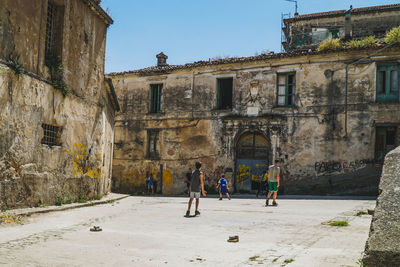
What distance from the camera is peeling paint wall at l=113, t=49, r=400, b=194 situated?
20.3m

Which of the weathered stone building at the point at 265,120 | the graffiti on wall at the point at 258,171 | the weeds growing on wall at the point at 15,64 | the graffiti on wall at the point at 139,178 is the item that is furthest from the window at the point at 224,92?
the weeds growing on wall at the point at 15,64

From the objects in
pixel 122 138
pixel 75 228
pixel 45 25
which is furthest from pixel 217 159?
pixel 75 228

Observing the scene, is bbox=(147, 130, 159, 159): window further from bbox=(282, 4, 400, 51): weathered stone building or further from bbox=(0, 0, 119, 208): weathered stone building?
bbox=(282, 4, 400, 51): weathered stone building

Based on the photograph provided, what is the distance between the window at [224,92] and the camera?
2458 centimetres

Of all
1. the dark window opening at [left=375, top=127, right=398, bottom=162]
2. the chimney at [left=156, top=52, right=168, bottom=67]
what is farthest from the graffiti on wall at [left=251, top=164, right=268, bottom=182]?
the chimney at [left=156, top=52, right=168, bottom=67]

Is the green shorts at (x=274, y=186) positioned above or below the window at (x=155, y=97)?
below

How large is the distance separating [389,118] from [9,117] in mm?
16782

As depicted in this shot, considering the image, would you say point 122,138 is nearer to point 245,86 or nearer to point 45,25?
point 245,86

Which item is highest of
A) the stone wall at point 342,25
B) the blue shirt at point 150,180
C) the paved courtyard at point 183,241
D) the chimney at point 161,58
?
the stone wall at point 342,25

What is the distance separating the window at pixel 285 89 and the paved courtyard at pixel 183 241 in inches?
504

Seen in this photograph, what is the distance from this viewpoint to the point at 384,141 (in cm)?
1984

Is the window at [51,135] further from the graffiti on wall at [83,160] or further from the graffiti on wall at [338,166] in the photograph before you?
the graffiti on wall at [338,166]

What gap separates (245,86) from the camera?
931 inches

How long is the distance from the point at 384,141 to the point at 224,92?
942 centimetres
